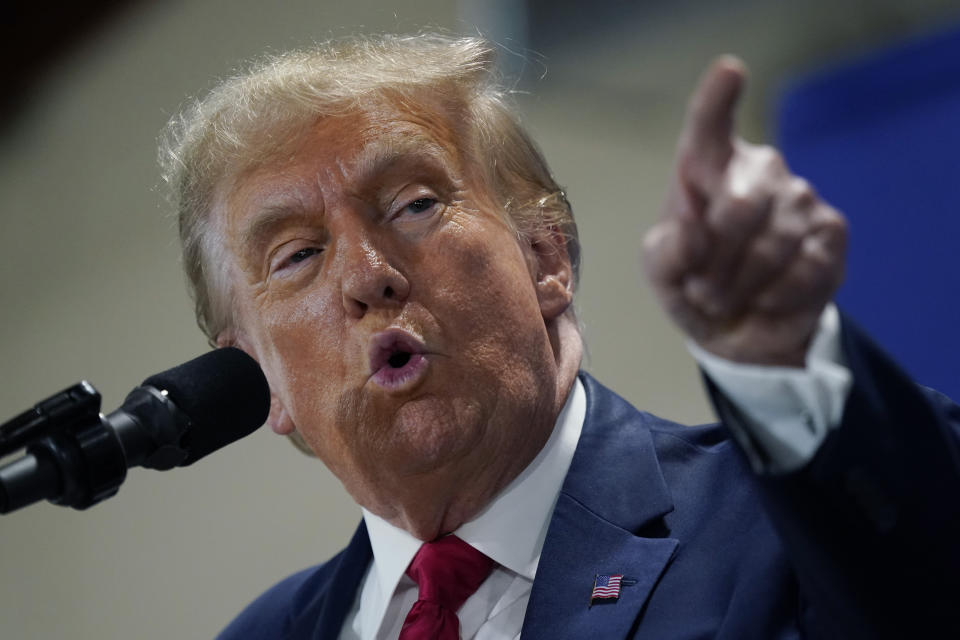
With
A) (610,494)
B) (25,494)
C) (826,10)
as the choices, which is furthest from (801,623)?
(826,10)

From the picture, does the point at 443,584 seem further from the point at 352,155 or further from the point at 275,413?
the point at 352,155

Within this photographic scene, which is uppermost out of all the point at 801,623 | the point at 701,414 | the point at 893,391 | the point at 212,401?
the point at 212,401

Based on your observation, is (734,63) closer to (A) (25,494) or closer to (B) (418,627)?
(A) (25,494)

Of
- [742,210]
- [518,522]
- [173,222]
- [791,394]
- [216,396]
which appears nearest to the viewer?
[742,210]

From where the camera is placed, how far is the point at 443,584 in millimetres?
1932

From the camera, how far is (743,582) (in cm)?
163

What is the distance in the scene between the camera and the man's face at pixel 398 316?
194 cm

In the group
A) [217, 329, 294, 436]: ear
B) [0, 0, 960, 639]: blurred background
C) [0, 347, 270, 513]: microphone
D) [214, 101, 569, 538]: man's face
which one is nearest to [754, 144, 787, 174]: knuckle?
[0, 347, 270, 513]: microphone

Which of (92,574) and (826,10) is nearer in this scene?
(826,10)

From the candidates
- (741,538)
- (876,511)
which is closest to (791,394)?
(876,511)

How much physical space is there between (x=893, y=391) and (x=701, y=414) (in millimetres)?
2717

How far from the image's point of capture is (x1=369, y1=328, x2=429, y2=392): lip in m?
1.91

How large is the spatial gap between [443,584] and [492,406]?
28 cm

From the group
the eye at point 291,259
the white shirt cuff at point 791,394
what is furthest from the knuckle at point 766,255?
the eye at point 291,259
